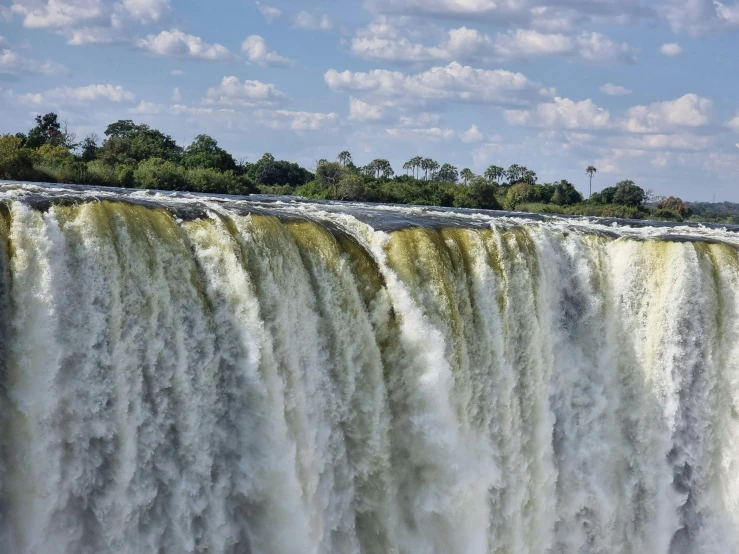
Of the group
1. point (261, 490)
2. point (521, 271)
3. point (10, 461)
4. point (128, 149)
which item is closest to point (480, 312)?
point (521, 271)

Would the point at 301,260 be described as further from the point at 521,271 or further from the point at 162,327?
the point at 521,271

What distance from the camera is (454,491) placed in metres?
12.7

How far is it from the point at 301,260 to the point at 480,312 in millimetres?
2999

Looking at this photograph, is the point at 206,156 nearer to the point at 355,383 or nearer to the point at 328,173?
the point at 328,173

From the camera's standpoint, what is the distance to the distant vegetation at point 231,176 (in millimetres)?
36500

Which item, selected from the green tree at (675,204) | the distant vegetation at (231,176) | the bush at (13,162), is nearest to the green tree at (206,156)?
the distant vegetation at (231,176)

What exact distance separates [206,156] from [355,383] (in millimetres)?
40577

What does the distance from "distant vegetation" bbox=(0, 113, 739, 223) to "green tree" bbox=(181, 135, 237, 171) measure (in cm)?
5

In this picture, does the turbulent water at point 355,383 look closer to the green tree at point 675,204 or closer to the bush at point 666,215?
the bush at point 666,215

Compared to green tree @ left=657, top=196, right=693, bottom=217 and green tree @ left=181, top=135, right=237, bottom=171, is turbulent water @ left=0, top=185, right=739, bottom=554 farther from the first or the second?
green tree @ left=657, top=196, right=693, bottom=217

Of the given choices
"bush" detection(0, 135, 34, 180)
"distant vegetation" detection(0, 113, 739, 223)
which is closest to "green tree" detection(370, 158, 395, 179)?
"distant vegetation" detection(0, 113, 739, 223)

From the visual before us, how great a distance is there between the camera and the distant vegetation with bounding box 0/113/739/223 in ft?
120

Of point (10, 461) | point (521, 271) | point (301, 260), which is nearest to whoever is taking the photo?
point (10, 461)

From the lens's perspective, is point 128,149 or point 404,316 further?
point 128,149
